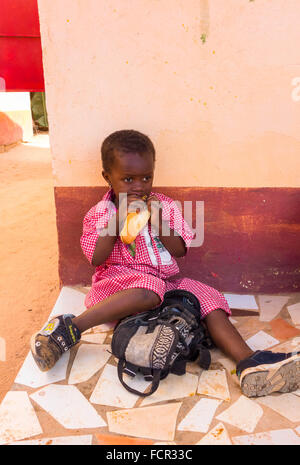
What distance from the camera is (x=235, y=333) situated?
1.73m

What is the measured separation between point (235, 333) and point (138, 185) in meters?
0.76

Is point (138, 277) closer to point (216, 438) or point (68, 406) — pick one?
point (68, 406)

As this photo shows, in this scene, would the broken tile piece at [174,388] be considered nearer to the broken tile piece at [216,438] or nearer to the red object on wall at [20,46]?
the broken tile piece at [216,438]

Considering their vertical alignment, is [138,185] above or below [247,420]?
above

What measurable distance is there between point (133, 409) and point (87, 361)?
35cm

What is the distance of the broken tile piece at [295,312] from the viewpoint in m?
2.00

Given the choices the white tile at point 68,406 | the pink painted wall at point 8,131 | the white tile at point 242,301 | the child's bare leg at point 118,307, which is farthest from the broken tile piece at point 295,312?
the pink painted wall at point 8,131

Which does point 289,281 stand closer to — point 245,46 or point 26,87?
point 245,46

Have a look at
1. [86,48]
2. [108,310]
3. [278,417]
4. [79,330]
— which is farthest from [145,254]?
[86,48]

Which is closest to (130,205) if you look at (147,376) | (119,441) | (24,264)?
(147,376)

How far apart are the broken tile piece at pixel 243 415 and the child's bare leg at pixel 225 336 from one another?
0.61 feet

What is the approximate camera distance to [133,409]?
1.44 m
